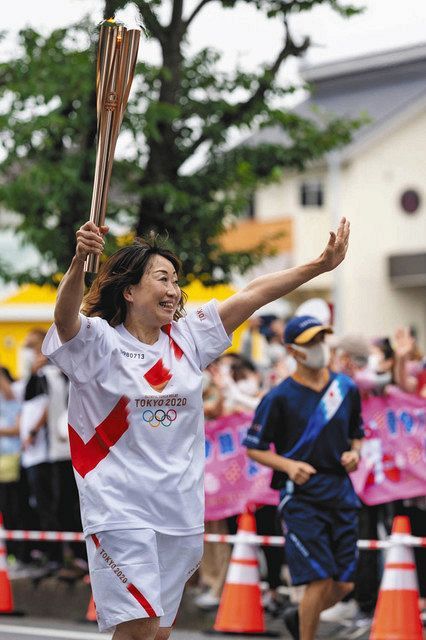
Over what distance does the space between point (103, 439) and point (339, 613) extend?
458cm

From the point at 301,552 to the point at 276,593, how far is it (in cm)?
289

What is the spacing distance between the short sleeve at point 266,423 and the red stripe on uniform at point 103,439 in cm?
246

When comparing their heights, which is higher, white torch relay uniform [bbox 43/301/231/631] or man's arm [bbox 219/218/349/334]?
man's arm [bbox 219/218/349/334]

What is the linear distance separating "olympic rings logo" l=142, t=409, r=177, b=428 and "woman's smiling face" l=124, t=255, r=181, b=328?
0.38 m

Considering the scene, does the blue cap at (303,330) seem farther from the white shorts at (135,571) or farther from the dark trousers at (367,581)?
the white shorts at (135,571)

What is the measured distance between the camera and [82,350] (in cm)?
515

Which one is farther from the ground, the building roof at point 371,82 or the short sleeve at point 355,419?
the building roof at point 371,82

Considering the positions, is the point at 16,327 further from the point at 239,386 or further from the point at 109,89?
the point at 109,89

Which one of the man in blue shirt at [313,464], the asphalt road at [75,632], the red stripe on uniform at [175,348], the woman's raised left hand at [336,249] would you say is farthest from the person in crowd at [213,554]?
the woman's raised left hand at [336,249]

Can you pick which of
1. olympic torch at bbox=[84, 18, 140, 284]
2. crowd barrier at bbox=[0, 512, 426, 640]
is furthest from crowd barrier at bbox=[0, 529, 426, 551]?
olympic torch at bbox=[84, 18, 140, 284]

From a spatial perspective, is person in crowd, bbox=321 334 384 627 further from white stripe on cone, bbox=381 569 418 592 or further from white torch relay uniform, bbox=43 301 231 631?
white torch relay uniform, bbox=43 301 231 631

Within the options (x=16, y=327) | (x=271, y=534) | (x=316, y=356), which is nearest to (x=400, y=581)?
(x=316, y=356)

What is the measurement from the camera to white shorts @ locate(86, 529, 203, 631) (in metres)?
5.07

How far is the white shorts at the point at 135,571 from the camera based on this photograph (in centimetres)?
507
